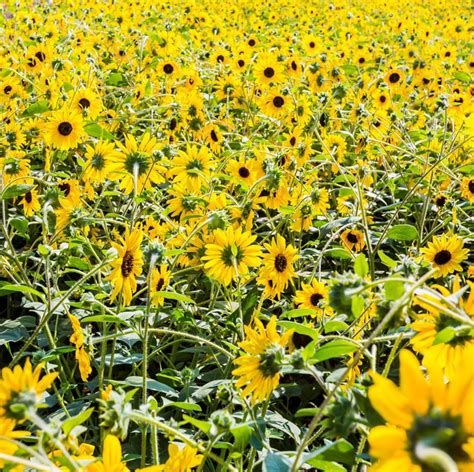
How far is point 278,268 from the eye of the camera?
1885 millimetres

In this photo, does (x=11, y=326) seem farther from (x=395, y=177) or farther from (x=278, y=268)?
(x=395, y=177)

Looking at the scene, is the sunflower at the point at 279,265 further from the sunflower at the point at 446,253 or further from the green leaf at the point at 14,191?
the green leaf at the point at 14,191

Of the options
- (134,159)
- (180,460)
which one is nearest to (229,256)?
(134,159)

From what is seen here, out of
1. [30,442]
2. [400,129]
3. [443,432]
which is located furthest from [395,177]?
[443,432]

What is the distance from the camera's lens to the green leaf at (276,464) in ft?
3.16

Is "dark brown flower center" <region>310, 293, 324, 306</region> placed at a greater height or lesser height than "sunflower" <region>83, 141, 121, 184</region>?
lesser

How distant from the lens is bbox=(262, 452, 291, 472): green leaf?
0.96 meters

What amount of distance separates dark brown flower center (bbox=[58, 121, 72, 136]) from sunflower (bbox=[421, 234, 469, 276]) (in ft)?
4.25

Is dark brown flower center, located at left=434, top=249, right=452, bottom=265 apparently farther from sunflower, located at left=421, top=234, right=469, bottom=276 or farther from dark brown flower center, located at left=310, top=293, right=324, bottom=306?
dark brown flower center, located at left=310, top=293, right=324, bottom=306


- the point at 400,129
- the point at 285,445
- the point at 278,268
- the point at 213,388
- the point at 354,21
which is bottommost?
the point at 285,445

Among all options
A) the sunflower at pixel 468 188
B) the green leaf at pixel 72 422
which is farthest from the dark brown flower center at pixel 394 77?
the green leaf at pixel 72 422

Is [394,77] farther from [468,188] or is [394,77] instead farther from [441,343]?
[441,343]

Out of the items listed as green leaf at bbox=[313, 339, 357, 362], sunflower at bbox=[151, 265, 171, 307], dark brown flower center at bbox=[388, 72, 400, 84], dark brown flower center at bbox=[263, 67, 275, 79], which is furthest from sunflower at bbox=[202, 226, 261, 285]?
dark brown flower center at bbox=[388, 72, 400, 84]

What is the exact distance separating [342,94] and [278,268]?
52.0 inches
